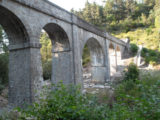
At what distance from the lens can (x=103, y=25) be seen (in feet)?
130

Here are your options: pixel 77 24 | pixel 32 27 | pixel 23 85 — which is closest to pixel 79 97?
pixel 23 85

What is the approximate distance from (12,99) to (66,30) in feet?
16.5

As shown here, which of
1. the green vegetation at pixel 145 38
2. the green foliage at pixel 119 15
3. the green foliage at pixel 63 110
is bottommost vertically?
the green foliage at pixel 63 110

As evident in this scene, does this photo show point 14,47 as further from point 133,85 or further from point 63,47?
point 133,85

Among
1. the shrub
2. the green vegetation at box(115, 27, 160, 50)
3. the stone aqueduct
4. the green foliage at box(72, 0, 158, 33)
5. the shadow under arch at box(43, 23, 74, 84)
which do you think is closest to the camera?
the stone aqueduct

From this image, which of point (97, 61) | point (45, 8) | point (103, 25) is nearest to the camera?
point (45, 8)

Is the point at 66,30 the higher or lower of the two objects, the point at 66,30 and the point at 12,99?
the higher

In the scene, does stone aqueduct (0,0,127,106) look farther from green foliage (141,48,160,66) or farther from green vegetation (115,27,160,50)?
green vegetation (115,27,160,50)

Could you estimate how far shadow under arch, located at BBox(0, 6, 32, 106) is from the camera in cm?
562

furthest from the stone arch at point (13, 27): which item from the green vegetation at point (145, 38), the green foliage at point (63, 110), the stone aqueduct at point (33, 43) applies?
the green vegetation at point (145, 38)

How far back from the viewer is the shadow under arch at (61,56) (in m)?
8.72

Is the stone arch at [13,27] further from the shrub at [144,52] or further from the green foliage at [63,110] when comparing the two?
the shrub at [144,52]

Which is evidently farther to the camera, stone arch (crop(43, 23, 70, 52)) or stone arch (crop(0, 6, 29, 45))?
stone arch (crop(43, 23, 70, 52))

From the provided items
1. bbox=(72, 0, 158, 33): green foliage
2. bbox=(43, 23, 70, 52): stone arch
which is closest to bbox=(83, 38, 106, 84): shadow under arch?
bbox=(43, 23, 70, 52): stone arch
